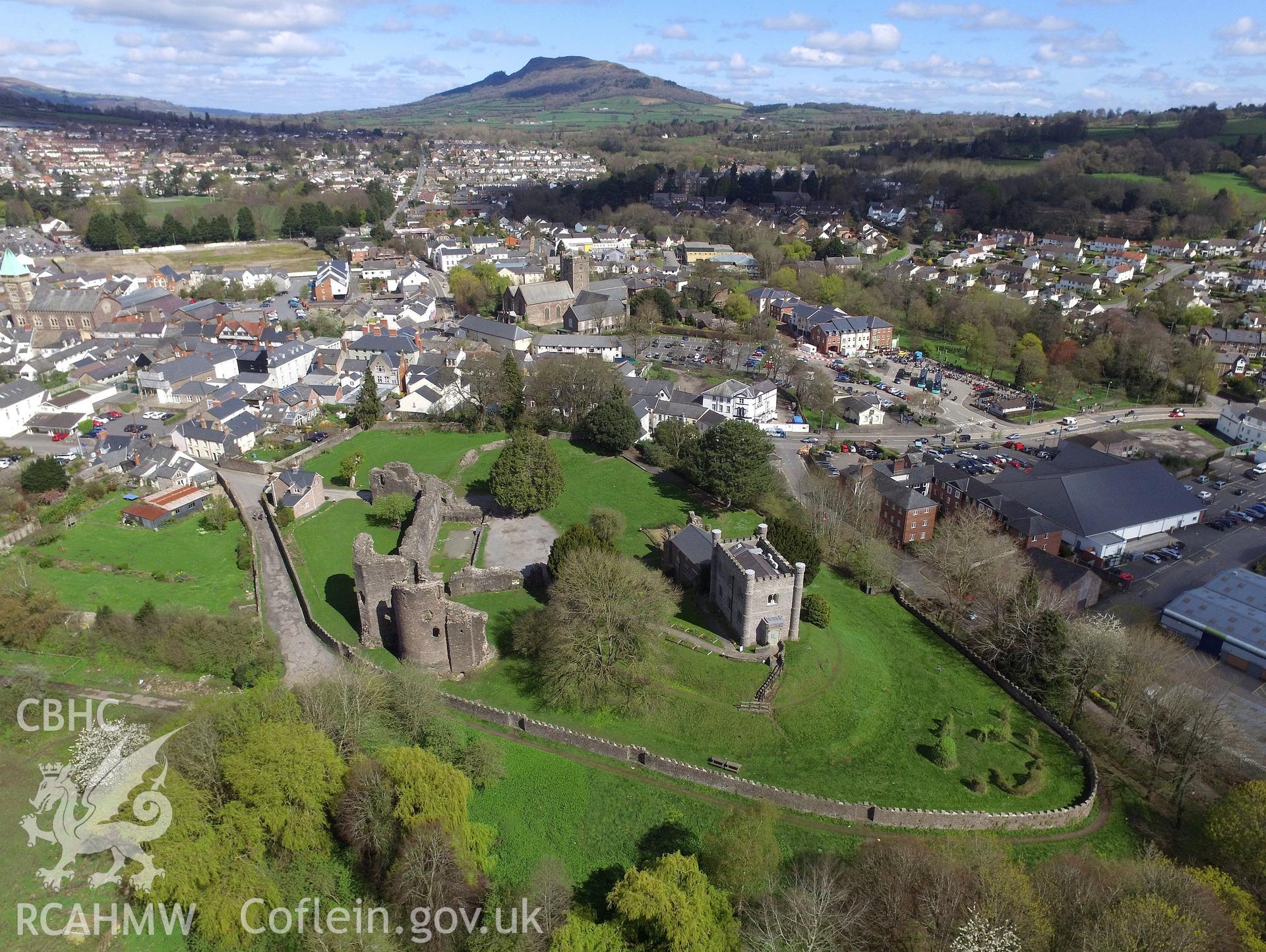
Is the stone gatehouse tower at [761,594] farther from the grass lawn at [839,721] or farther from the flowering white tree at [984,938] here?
the flowering white tree at [984,938]

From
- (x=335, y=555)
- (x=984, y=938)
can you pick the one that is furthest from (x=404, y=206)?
(x=984, y=938)

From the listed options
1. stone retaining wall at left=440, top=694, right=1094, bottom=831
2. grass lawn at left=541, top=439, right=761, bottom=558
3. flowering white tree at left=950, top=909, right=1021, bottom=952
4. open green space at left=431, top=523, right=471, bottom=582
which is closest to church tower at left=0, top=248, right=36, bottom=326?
grass lawn at left=541, top=439, right=761, bottom=558

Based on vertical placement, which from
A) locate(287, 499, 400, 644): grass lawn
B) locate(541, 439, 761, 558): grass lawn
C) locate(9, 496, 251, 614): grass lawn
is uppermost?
locate(541, 439, 761, 558): grass lawn

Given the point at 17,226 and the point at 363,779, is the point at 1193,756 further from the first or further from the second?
the point at 17,226

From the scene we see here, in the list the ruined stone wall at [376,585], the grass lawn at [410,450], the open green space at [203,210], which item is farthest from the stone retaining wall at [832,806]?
the open green space at [203,210]

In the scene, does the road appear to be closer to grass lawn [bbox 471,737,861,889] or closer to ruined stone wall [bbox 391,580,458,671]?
ruined stone wall [bbox 391,580,458,671]
